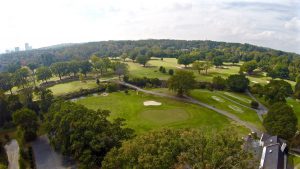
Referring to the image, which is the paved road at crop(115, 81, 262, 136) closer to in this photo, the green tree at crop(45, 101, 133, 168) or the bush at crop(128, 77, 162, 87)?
the bush at crop(128, 77, 162, 87)

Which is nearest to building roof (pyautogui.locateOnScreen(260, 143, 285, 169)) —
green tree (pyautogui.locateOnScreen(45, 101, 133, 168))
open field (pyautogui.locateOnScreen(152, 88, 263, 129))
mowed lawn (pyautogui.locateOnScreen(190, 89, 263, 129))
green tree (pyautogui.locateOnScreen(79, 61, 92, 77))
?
open field (pyautogui.locateOnScreen(152, 88, 263, 129))

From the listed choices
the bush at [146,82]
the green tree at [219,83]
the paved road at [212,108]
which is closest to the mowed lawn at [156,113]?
the paved road at [212,108]

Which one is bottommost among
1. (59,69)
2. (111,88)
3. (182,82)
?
(111,88)

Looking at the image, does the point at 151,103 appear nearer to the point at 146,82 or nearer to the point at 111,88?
the point at 111,88

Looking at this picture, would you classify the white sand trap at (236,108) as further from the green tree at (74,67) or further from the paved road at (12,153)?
the green tree at (74,67)

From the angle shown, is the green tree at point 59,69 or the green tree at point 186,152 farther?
the green tree at point 59,69

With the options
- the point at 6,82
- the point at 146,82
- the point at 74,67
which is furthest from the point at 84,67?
the point at 146,82
